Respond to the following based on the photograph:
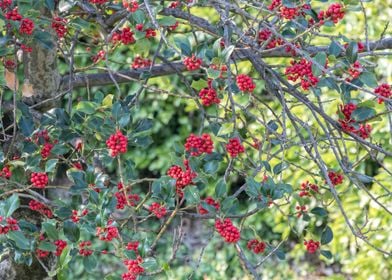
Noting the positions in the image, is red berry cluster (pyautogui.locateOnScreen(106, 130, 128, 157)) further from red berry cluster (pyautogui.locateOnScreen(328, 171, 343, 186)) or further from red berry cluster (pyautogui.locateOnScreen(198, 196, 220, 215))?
red berry cluster (pyautogui.locateOnScreen(328, 171, 343, 186))

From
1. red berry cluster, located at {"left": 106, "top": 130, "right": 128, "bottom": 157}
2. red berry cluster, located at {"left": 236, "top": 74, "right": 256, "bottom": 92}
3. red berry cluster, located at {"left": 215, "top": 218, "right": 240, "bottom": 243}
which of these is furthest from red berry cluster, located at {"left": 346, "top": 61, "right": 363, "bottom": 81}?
red berry cluster, located at {"left": 106, "top": 130, "right": 128, "bottom": 157}

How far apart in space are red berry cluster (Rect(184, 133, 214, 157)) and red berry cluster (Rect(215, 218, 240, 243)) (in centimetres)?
17

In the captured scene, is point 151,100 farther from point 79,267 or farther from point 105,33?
point 105,33

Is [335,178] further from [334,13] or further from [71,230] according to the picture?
[71,230]

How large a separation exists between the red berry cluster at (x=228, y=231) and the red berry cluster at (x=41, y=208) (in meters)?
0.49

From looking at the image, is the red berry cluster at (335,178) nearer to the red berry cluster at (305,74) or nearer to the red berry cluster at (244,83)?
the red berry cluster at (305,74)

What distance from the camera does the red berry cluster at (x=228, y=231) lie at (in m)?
1.77

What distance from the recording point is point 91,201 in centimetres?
179

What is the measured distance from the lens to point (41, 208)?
6.68 ft

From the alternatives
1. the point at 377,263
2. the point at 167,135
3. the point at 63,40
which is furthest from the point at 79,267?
the point at 63,40

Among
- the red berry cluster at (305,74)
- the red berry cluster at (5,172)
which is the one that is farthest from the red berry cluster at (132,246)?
the red berry cluster at (305,74)

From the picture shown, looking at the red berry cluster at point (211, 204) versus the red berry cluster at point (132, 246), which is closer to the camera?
the red berry cluster at point (132, 246)

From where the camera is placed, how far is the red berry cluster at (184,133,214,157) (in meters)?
1.77

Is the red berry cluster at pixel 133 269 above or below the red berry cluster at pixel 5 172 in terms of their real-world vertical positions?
below
